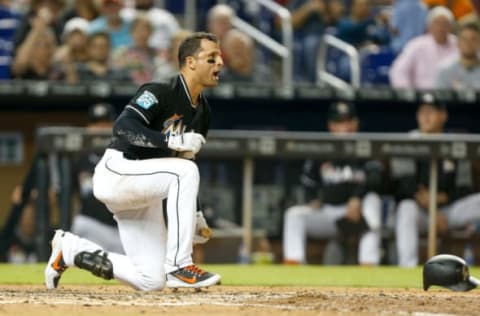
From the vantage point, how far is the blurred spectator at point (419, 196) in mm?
10414

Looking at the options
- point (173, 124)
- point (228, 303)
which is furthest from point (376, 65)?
point (228, 303)

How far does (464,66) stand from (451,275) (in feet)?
21.8

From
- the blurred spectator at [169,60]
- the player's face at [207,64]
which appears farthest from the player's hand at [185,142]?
the blurred spectator at [169,60]

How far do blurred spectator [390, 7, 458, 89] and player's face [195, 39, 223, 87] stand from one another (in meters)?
6.13

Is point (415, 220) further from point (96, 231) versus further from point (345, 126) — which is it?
point (96, 231)

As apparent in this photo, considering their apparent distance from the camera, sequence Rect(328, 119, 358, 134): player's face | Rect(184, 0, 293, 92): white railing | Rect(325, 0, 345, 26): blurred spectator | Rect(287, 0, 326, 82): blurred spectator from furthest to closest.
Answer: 1. Rect(325, 0, 345, 26): blurred spectator
2. Rect(287, 0, 326, 82): blurred spectator
3. Rect(184, 0, 293, 92): white railing
4. Rect(328, 119, 358, 134): player's face

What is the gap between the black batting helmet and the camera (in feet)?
19.7

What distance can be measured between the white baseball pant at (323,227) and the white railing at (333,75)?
2.21 meters

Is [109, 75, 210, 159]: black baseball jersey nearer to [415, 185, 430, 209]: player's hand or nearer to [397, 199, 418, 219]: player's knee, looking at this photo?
[397, 199, 418, 219]: player's knee

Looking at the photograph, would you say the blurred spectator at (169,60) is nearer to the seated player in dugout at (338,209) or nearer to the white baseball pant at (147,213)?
the seated player in dugout at (338,209)

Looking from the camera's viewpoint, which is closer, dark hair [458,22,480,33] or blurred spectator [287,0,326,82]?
dark hair [458,22,480,33]

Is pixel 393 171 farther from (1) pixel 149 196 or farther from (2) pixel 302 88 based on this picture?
(1) pixel 149 196

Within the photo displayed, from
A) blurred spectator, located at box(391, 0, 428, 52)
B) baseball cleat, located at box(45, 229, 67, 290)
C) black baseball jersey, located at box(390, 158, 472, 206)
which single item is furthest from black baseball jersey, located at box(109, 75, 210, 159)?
blurred spectator, located at box(391, 0, 428, 52)

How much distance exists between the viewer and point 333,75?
42.4 ft
